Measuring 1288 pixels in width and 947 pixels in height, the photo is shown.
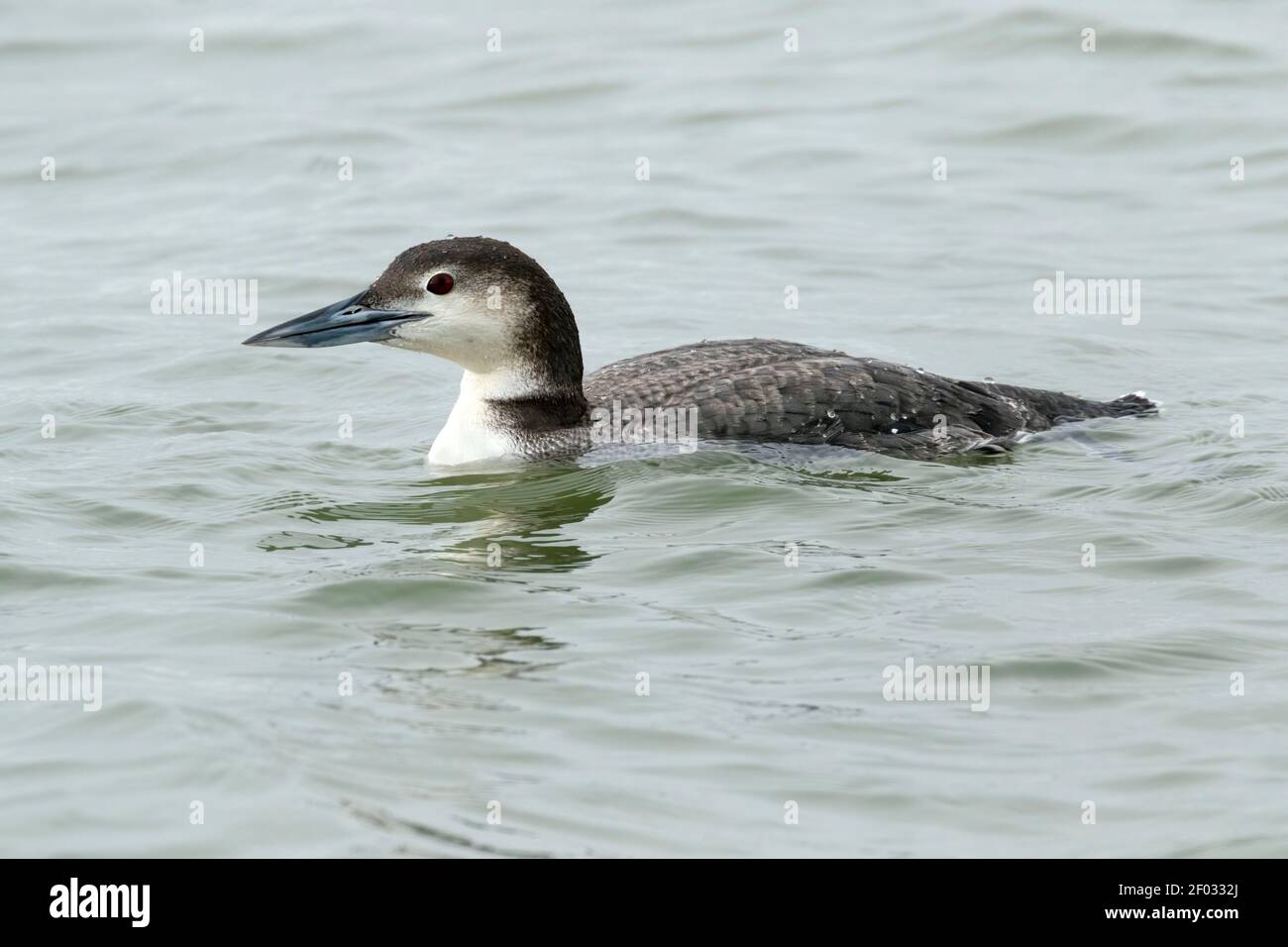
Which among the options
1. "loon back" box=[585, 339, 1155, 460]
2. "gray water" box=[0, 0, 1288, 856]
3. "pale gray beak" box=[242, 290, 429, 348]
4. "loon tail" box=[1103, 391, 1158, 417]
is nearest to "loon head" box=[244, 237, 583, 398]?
"pale gray beak" box=[242, 290, 429, 348]

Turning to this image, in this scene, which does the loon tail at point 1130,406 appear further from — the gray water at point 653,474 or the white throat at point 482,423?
the white throat at point 482,423

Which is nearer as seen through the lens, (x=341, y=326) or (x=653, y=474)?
(x=341, y=326)

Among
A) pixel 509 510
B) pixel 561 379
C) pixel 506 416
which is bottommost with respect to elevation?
pixel 509 510

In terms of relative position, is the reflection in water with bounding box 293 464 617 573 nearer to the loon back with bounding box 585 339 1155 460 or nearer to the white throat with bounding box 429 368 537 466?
the white throat with bounding box 429 368 537 466

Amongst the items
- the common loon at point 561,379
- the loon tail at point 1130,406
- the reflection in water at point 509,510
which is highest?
the common loon at point 561,379

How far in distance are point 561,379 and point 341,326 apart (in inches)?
40.4

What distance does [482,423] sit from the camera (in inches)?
351

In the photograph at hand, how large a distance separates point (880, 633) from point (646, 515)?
1741 millimetres

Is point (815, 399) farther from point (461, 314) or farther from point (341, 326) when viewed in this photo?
point (341, 326)

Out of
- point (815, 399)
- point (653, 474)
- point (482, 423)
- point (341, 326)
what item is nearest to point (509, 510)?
point (482, 423)

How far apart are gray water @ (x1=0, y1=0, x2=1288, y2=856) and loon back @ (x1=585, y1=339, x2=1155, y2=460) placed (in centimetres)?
16

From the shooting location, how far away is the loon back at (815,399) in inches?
345

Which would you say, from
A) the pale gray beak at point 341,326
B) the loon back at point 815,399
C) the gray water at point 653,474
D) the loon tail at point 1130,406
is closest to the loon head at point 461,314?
the pale gray beak at point 341,326

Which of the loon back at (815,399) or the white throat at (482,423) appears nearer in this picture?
the loon back at (815,399)
